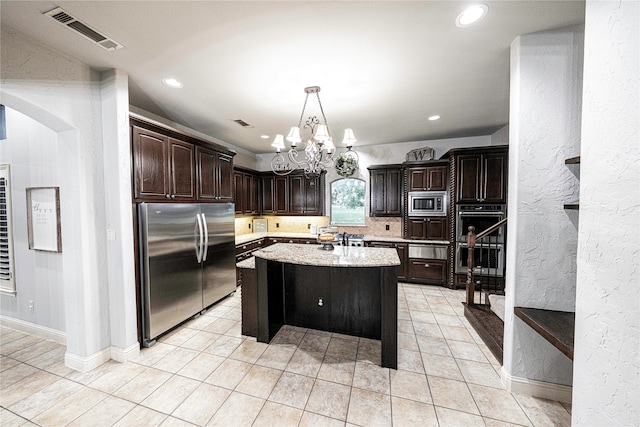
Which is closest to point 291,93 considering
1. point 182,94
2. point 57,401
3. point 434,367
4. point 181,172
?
point 182,94

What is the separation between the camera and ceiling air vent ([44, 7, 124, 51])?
167cm

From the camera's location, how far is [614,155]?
1.00 metres

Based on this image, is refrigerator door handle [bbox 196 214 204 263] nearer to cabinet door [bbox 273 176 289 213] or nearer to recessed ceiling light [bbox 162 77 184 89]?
recessed ceiling light [bbox 162 77 184 89]

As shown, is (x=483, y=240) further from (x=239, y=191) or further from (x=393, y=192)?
(x=239, y=191)

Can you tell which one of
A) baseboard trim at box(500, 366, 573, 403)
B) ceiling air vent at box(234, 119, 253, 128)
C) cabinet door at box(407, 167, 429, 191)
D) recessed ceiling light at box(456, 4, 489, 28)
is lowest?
baseboard trim at box(500, 366, 573, 403)

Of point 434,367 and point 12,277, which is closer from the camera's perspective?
point 434,367

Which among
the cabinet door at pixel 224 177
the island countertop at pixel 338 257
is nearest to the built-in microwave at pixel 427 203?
the island countertop at pixel 338 257

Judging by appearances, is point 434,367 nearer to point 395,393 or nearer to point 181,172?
point 395,393

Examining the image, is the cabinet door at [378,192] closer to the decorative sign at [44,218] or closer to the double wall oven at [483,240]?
the double wall oven at [483,240]

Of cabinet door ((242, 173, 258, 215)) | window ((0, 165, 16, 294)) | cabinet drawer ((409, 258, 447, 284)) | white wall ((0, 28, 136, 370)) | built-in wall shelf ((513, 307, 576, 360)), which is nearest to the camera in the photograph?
built-in wall shelf ((513, 307, 576, 360))

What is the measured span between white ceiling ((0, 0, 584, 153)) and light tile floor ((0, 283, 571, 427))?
9.62 feet

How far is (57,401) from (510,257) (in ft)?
13.1

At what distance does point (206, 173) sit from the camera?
3582 mm

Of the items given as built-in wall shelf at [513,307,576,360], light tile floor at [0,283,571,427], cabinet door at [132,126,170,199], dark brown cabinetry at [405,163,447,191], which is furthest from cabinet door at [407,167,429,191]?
cabinet door at [132,126,170,199]
